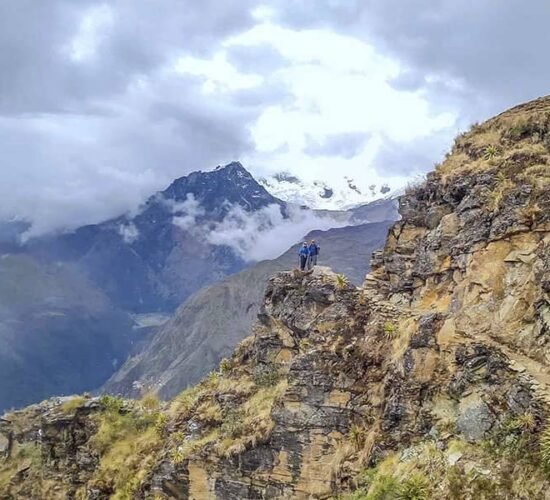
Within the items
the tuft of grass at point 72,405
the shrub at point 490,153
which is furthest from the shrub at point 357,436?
the tuft of grass at point 72,405

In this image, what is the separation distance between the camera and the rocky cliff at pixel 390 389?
22109 mm

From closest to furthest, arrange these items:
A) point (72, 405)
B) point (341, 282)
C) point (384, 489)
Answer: point (384, 489) → point (341, 282) → point (72, 405)

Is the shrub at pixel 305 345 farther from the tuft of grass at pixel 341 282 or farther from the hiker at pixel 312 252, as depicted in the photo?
the hiker at pixel 312 252

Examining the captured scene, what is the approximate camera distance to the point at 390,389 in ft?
89.1

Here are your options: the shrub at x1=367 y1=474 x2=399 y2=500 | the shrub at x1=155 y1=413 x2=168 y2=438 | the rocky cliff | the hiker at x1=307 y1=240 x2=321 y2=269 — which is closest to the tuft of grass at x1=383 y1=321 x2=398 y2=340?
the rocky cliff

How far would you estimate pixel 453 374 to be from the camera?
24562 mm

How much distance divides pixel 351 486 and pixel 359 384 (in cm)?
464

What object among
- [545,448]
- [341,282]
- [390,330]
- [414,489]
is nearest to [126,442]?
[341,282]

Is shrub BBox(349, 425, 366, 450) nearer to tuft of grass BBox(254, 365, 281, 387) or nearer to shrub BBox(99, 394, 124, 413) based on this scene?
tuft of grass BBox(254, 365, 281, 387)

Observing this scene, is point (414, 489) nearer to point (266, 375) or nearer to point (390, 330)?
point (390, 330)

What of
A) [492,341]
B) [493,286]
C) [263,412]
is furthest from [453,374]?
[263,412]

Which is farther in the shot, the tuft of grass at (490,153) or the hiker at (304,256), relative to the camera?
the hiker at (304,256)

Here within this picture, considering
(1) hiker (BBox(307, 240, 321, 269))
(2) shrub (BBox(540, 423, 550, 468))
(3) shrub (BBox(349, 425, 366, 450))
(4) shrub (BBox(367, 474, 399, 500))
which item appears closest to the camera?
(2) shrub (BBox(540, 423, 550, 468))

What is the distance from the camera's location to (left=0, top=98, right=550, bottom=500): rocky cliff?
72.5ft
